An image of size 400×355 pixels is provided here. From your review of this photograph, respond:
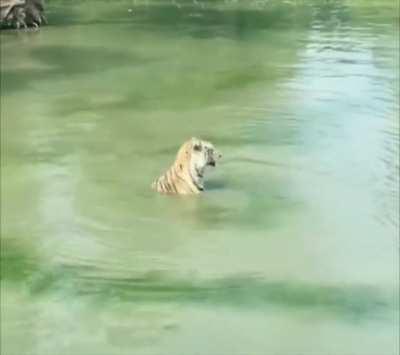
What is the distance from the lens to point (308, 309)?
3.76 metres

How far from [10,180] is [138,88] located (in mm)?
2887

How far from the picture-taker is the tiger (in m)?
5.12

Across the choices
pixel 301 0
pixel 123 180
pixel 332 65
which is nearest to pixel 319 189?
pixel 123 180

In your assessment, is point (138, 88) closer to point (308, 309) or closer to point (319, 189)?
Answer: point (319, 189)

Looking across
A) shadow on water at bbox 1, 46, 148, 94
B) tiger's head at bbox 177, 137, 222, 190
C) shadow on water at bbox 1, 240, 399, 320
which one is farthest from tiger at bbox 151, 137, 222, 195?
shadow on water at bbox 1, 46, 148, 94

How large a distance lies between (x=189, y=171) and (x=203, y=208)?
290 millimetres

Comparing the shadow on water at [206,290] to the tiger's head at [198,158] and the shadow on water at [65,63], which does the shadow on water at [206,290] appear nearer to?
the tiger's head at [198,158]

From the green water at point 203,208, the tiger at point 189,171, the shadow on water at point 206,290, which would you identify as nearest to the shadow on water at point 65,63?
the green water at point 203,208

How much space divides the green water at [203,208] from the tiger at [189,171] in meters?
0.09

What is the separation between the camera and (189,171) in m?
5.16

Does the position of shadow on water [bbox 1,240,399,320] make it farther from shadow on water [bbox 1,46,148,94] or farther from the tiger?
shadow on water [bbox 1,46,148,94]

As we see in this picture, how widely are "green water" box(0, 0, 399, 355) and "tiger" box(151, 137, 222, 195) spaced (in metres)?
0.09

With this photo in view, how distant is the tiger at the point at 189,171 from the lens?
5.12 meters

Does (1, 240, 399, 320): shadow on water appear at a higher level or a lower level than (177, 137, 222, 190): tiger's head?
lower
